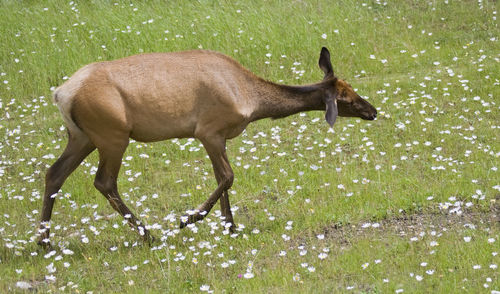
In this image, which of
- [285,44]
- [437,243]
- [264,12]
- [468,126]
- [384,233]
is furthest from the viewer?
[264,12]

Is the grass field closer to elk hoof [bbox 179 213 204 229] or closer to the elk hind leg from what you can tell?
elk hoof [bbox 179 213 204 229]

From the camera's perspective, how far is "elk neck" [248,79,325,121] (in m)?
9.05

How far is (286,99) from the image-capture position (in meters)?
9.16

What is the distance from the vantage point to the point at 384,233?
8.12 m

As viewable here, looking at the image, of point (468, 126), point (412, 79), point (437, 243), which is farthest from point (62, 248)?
point (412, 79)

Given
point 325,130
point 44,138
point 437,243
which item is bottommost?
point 44,138

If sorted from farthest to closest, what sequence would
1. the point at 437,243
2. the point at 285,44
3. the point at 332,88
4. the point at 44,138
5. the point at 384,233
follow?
the point at 285,44, the point at 44,138, the point at 332,88, the point at 384,233, the point at 437,243

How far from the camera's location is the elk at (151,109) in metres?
8.17

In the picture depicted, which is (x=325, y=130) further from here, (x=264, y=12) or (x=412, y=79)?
(x=264, y=12)

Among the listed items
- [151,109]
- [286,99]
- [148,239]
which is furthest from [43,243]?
[286,99]

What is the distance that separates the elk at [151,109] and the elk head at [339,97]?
128 millimetres

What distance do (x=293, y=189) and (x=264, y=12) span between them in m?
6.33

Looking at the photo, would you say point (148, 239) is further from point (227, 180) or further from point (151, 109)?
point (151, 109)

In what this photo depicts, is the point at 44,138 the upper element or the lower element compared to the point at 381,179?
lower
